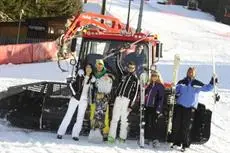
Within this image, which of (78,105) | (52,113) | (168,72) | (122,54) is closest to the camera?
(78,105)

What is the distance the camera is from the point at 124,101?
1198 centimetres

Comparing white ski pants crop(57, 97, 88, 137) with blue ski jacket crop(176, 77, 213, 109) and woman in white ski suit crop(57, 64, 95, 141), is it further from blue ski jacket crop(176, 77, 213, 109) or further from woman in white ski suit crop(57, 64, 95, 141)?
blue ski jacket crop(176, 77, 213, 109)

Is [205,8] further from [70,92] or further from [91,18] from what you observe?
[70,92]

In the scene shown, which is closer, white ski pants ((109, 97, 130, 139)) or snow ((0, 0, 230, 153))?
snow ((0, 0, 230, 153))

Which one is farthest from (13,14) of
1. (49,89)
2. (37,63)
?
(49,89)

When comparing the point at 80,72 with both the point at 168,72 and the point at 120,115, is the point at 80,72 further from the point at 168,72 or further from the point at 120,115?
the point at 168,72

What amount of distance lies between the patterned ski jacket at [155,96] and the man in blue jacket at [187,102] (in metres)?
0.39

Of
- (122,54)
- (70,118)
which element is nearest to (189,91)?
(122,54)

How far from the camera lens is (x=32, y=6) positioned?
37094 millimetres

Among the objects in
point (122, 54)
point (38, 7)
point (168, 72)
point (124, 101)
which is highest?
point (38, 7)

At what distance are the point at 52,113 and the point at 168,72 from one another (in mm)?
14182

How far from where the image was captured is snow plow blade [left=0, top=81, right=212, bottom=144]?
40.2 feet

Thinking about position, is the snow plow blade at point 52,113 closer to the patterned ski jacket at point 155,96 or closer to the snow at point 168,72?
the snow at point 168,72

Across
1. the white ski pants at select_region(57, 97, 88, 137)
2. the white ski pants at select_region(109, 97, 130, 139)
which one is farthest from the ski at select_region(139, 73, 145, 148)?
the white ski pants at select_region(57, 97, 88, 137)
